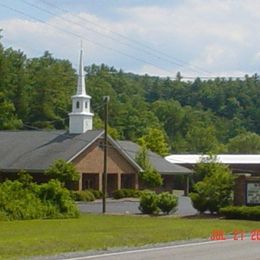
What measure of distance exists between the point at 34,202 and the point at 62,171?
24.8 m

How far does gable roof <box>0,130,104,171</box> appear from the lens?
71.9 meters

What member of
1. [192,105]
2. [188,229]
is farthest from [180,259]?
[192,105]

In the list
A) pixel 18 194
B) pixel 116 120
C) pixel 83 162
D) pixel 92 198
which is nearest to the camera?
pixel 18 194

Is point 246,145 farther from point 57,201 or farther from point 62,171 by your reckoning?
point 57,201

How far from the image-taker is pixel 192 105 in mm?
167250

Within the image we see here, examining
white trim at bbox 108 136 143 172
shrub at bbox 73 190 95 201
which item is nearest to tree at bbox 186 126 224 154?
white trim at bbox 108 136 143 172

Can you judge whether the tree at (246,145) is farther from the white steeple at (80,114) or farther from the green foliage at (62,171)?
the green foliage at (62,171)

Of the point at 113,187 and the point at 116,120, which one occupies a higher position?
the point at 116,120

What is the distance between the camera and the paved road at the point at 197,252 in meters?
21.6

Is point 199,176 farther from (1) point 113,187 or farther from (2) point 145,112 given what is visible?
(2) point 145,112

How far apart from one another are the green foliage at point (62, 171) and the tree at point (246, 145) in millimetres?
67904

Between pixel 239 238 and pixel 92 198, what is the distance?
38729 millimetres

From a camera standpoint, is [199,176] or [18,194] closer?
[18,194]

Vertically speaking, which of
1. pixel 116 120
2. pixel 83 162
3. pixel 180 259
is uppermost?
pixel 116 120
